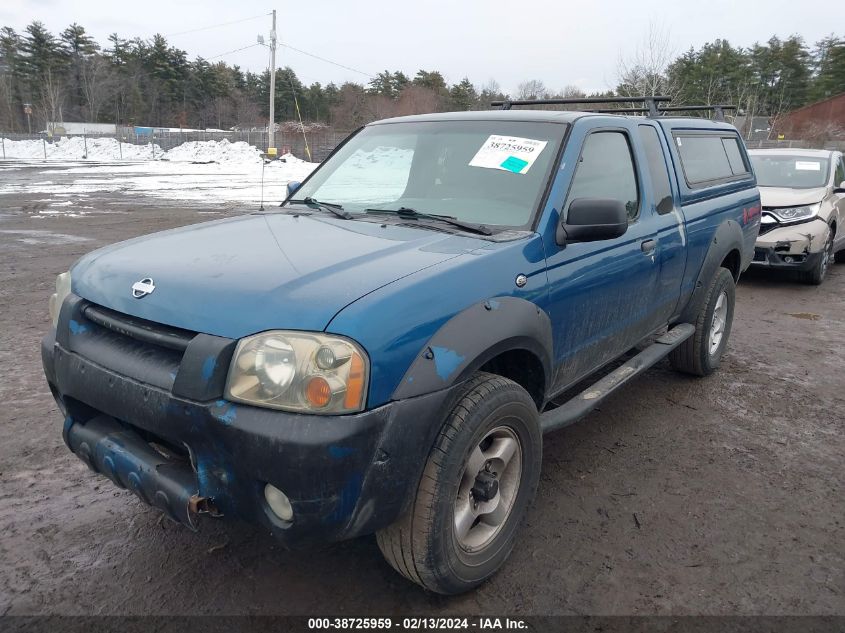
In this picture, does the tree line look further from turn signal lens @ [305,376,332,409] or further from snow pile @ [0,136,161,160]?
turn signal lens @ [305,376,332,409]

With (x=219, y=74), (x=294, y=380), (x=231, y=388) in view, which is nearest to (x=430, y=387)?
(x=294, y=380)

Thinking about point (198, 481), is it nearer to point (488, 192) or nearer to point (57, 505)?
point (57, 505)

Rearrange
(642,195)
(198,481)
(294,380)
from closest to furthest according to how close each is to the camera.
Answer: (294,380)
(198,481)
(642,195)

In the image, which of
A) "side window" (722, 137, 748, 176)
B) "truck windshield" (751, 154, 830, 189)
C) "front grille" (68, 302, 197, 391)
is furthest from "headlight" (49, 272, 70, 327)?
"truck windshield" (751, 154, 830, 189)

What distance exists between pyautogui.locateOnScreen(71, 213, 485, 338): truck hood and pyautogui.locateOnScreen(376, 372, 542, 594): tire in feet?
1.90

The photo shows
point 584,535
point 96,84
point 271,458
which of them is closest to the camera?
point 271,458

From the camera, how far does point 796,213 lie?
8.35 m

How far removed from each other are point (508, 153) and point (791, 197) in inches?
274

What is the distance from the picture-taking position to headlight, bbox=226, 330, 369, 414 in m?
1.99

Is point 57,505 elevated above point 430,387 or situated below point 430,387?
below

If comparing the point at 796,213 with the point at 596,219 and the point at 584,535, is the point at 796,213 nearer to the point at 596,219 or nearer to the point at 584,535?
the point at 596,219

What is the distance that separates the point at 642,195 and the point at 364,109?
201 ft

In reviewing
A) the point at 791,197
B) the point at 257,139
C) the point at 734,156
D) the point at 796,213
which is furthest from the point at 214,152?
the point at 734,156

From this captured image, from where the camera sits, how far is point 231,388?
6.70ft
